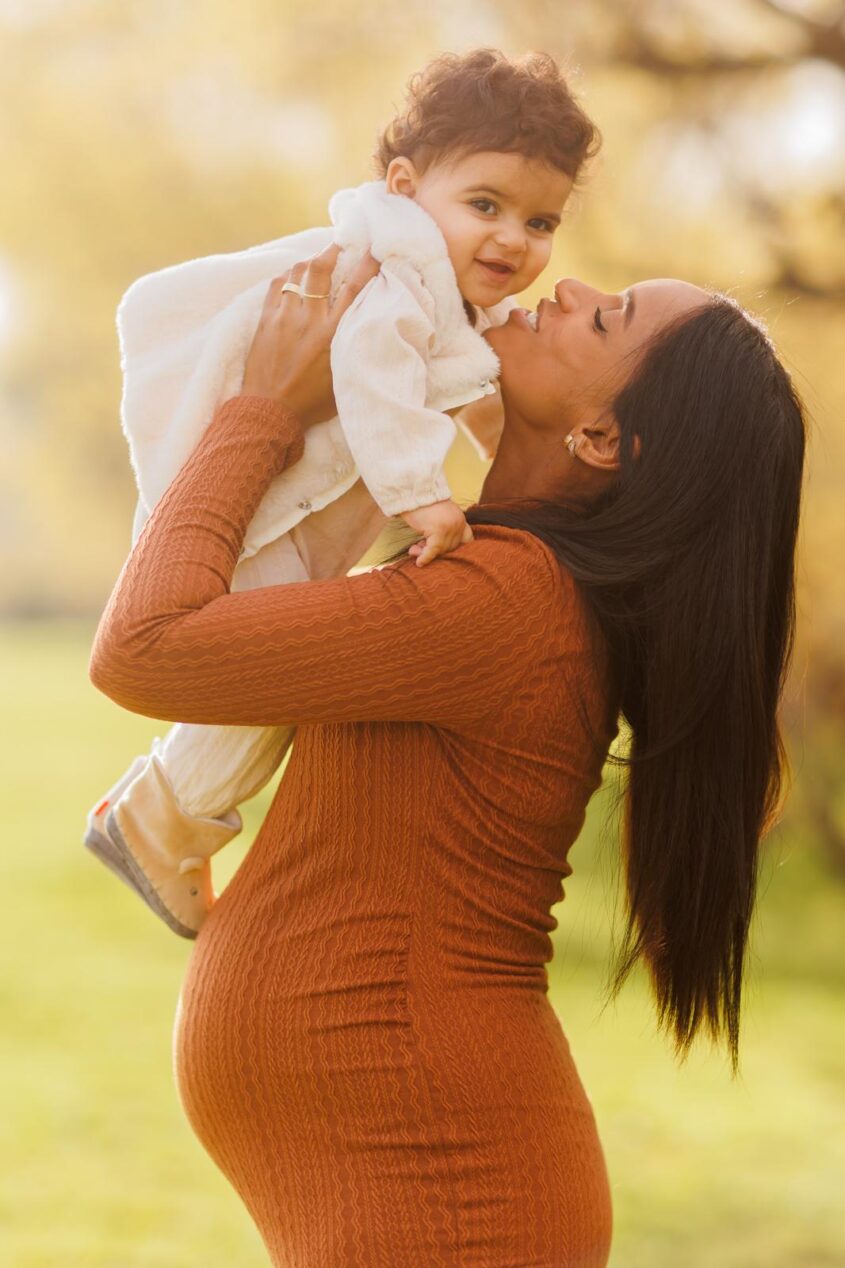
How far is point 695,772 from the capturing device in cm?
144

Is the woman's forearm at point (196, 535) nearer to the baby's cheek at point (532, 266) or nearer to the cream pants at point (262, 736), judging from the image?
the cream pants at point (262, 736)

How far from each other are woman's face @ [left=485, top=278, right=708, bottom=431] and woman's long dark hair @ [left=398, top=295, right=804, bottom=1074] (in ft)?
0.10

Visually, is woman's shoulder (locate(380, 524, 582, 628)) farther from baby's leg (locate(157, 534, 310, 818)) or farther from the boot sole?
the boot sole

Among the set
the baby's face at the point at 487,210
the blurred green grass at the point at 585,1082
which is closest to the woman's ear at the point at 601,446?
the baby's face at the point at 487,210

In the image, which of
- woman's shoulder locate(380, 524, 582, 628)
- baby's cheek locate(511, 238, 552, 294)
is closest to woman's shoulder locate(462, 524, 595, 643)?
woman's shoulder locate(380, 524, 582, 628)

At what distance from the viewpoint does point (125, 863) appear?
5.27ft

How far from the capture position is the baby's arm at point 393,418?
1.36m

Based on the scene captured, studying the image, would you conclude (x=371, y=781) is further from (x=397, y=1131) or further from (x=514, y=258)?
(x=514, y=258)

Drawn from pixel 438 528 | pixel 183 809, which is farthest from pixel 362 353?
pixel 183 809

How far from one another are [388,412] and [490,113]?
42cm

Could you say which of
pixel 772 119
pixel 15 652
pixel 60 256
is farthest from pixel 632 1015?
pixel 15 652

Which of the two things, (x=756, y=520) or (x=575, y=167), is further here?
(x=575, y=167)

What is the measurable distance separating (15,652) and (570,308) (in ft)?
39.7

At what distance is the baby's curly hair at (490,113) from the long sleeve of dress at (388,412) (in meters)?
0.28
